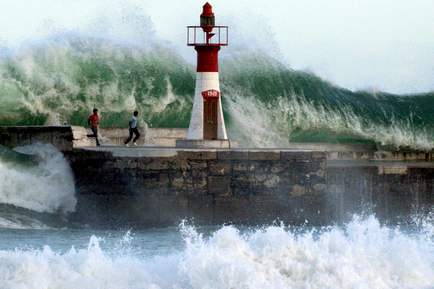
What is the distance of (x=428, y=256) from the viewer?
20.9 ft

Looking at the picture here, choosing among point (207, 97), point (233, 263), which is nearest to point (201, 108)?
point (207, 97)

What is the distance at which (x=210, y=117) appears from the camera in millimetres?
11383

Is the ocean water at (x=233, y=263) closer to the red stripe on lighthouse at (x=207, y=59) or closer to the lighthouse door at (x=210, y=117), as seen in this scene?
the lighthouse door at (x=210, y=117)

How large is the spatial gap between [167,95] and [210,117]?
2.87 metres

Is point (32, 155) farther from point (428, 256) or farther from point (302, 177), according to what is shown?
point (428, 256)

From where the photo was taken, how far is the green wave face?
42.8ft

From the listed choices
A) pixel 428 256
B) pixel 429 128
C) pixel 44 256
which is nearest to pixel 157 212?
pixel 44 256

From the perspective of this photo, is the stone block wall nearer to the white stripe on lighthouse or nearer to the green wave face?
the white stripe on lighthouse

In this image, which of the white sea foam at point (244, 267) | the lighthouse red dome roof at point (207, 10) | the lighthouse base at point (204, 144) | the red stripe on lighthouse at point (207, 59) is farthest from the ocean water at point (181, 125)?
the lighthouse red dome roof at point (207, 10)

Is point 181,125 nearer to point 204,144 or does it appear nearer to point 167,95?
point 167,95

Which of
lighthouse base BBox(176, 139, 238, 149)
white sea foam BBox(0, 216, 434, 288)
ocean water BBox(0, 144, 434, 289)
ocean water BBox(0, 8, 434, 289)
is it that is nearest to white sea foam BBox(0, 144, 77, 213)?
ocean water BBox(0, 8, 434, 289)

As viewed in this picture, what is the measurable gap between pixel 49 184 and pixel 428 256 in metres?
5.82

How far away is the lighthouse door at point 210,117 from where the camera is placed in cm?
1137

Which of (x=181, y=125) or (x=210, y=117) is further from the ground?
(x=210, y=117)
